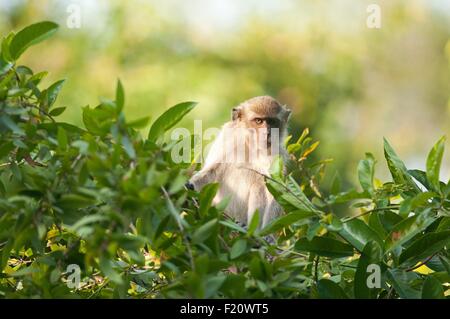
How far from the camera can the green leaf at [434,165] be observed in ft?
8.30

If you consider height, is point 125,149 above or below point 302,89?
above

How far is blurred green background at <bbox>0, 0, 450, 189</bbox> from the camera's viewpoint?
1269 centimetres

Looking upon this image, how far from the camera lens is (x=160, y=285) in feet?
8.68

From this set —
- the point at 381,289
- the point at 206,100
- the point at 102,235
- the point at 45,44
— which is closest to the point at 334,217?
the point at 381,289

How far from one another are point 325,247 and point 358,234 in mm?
115

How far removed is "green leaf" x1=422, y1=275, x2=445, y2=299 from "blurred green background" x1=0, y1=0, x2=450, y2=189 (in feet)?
29.3

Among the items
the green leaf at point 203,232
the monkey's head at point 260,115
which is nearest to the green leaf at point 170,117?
the green leaf at point 203,232

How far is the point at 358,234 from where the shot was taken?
2.51 meters

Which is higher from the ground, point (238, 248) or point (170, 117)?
point (170, 117)

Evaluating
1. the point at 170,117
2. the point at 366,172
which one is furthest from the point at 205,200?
the point at 366,172

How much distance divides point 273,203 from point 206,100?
22.5 ft

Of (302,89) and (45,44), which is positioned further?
(302,89)

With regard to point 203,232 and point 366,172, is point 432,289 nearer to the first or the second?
point 366,172
